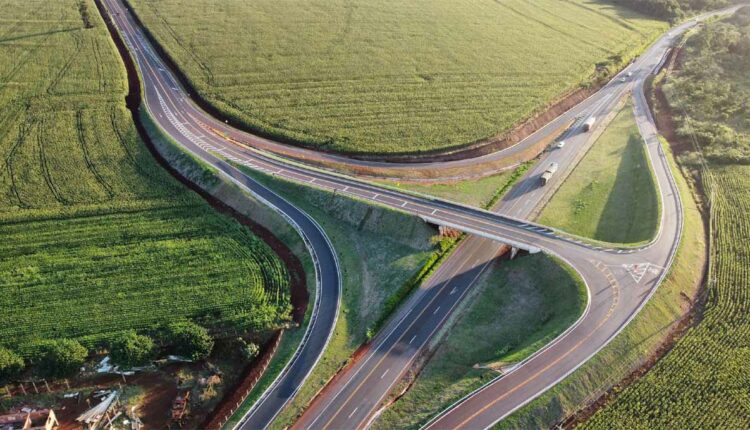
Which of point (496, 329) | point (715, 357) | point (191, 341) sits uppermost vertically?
point (715, 357)

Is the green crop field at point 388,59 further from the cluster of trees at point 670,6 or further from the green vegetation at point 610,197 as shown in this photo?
the green vegetation at point 610,197

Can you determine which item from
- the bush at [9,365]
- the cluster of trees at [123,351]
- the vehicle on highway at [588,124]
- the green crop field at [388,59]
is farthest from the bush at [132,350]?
the vehicle on highway at [588,124]

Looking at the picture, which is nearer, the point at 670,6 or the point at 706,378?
the point at 706,378

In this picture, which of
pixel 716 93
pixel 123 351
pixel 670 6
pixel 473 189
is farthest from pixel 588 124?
pixel 670 6

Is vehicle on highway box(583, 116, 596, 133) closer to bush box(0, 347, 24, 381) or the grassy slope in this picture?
the grassy slope

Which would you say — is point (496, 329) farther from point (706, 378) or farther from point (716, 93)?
point (716, 93)

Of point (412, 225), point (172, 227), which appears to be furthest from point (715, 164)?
point (172, 227)

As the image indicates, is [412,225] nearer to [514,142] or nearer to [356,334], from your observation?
[356,334]
